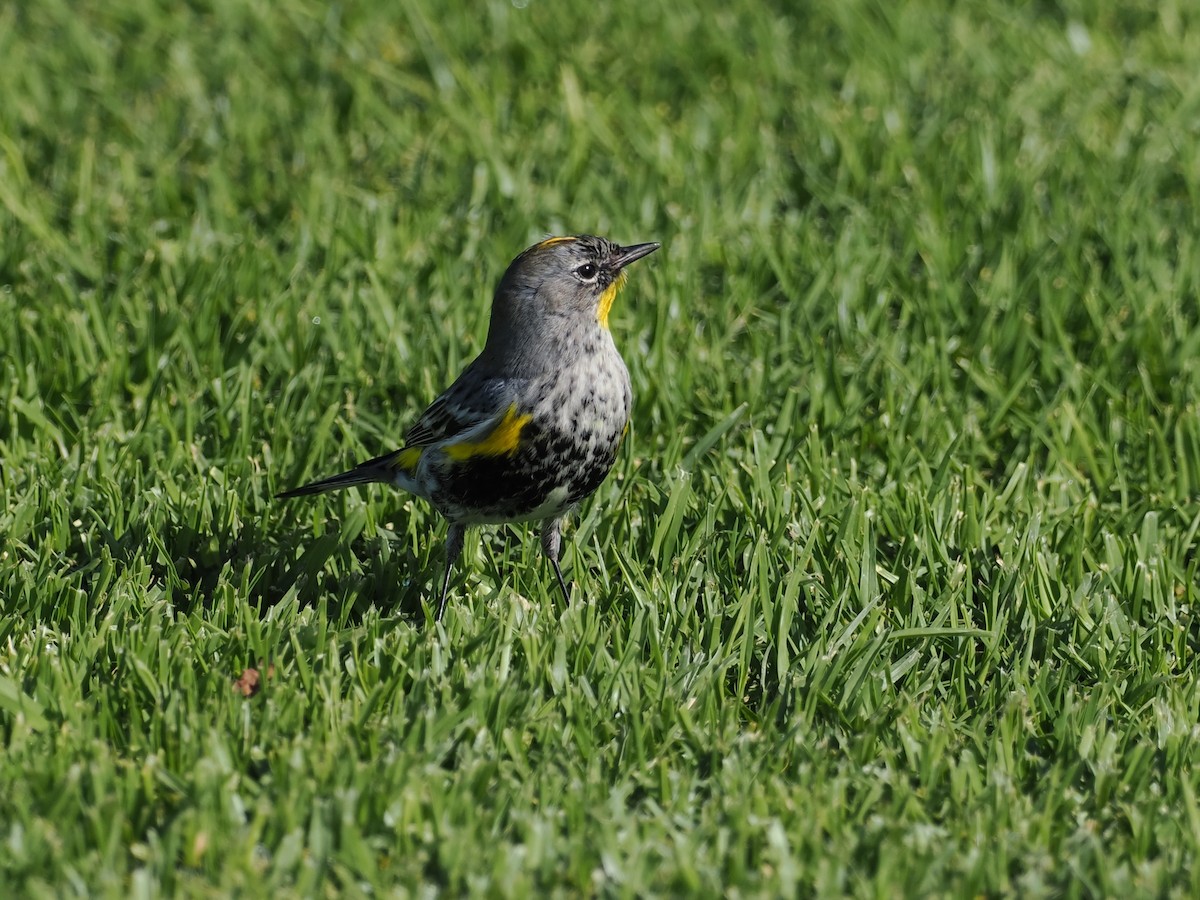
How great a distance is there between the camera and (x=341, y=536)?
15.8 ft

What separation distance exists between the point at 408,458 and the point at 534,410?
1.79 ft

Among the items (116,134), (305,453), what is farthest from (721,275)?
(116,134)

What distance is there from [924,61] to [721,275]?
2382 millimetres

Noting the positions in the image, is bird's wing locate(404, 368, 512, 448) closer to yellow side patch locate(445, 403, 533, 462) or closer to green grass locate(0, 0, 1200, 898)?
yellow side patch locate(445, 403, 533, 462)

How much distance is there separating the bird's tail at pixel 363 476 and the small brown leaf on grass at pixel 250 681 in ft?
2.55

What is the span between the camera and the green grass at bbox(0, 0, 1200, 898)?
3.53 metres

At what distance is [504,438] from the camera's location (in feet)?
13.9

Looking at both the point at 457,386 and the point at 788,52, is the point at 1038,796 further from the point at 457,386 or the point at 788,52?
the point at 788,52

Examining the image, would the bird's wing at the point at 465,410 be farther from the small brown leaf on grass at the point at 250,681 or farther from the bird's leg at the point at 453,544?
the small brown leaf on grass at the point at 250,681

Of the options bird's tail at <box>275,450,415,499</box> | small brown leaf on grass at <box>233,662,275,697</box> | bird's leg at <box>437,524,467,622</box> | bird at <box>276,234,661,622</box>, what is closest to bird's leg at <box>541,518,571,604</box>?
bird at <box>276,234,661,622</box>

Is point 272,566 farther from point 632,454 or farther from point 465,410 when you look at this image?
point 632,454

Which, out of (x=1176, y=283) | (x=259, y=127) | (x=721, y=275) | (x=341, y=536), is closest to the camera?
(x=341, y=536)

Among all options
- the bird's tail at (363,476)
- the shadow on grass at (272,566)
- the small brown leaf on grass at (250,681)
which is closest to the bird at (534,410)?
the bird's tail at (363,476)

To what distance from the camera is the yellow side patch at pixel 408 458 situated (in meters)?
4.53
